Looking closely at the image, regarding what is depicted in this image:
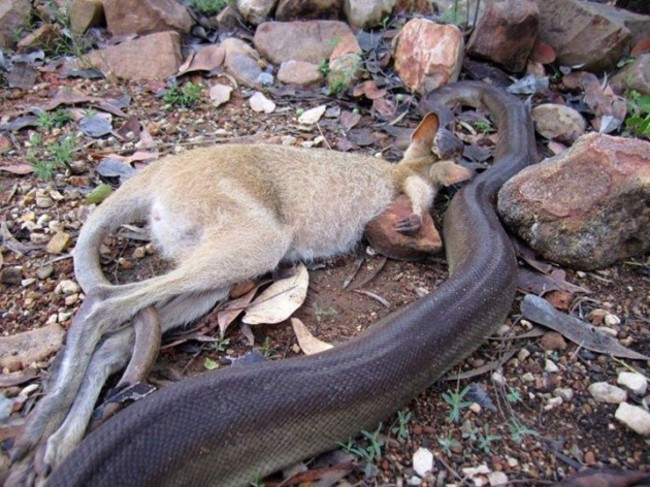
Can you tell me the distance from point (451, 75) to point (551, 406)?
11.7 feet

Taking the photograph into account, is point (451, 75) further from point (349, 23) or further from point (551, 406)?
point (551, 406)

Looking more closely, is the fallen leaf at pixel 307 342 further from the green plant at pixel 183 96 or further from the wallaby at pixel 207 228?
the green plant at pixel 183 96

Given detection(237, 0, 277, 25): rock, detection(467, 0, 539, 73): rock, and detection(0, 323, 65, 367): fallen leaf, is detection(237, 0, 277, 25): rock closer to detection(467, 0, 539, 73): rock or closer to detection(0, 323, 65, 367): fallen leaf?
detection(467, 0, 539, 73): rock

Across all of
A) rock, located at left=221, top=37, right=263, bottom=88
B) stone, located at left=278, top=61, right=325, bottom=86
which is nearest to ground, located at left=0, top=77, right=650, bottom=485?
rock, located at left=221, top=37, right=263, bottom=88

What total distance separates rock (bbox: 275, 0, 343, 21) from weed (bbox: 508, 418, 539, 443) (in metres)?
4.85

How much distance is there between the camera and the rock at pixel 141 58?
18.0 feet

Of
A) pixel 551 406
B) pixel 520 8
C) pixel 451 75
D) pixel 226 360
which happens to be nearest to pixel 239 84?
pixel 451 75

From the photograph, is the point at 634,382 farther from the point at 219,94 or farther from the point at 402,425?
the point at 219,94

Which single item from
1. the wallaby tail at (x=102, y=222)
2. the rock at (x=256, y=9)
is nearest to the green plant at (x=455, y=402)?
the wallaby tail at (x=102, y=222)

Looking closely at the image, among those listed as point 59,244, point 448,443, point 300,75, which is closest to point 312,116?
point 300,75

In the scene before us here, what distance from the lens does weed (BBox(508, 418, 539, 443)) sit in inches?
105

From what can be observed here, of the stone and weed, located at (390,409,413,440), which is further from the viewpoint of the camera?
the stone

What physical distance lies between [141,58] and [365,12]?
95.1 inches

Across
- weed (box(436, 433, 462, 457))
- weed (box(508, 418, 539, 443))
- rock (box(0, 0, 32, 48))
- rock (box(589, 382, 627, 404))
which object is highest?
rock (box(0, 0, 32, 48))
